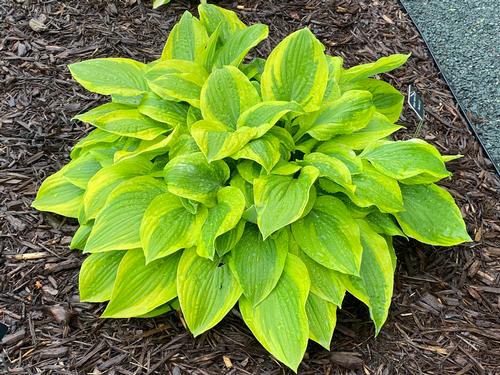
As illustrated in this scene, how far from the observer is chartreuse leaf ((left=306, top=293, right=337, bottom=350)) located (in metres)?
2.16

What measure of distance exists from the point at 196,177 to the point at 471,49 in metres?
2.68

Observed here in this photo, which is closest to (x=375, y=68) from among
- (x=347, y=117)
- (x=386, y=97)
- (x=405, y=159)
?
(x=386, y=97)

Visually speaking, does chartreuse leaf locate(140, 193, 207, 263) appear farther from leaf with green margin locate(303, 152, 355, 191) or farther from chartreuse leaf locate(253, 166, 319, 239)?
leaf with green margin locate(303, 152, 355, 191)

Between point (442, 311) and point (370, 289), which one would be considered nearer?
point (370, 289)

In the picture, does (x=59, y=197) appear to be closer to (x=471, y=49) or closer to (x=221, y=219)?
(x=221, y=219)

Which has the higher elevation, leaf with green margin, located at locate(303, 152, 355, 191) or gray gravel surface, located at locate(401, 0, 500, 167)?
leaf with green margin, located at locate(303, 152, 355, 191)

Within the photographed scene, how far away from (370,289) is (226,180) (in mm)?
664

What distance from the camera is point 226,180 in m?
2.31

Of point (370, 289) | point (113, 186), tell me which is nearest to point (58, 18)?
point (113, 186)

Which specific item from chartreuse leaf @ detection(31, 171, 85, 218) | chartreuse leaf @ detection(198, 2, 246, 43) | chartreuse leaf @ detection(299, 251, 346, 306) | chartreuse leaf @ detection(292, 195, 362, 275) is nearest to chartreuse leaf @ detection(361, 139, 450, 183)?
chartreuse leaf @ detection(292, 195, 362, 275)

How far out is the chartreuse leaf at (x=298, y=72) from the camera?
2.36 m

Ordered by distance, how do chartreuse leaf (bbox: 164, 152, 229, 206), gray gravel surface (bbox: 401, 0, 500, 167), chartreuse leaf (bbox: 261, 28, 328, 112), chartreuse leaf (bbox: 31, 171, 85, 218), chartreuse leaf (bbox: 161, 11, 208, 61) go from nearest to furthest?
chartreuse leaf (bbox: 164, 152, 229, 206), chartreuse leaf (bbox: 261, 28, 328, 112), chartreuse leaf (bbox: 31, 171, 85, 218), chartreuse leaf (bbox: 161, 11, 208, 61), gray gravel surface (bbox: 401, 0, 500, 167)

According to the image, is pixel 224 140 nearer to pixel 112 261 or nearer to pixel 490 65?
pixel 112 261

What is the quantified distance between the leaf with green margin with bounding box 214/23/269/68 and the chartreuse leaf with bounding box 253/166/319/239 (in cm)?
63
